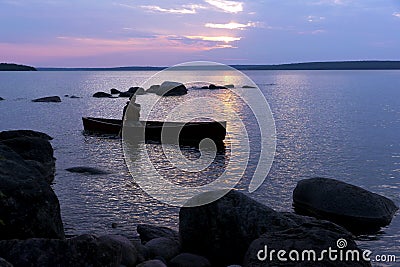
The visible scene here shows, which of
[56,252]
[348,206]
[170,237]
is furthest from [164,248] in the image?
[348,206]

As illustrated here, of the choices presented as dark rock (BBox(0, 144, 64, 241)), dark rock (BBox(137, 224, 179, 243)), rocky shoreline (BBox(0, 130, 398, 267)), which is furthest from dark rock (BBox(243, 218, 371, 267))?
dark rock (BBox(137, 224, 179, 243))

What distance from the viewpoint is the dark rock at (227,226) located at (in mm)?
10852

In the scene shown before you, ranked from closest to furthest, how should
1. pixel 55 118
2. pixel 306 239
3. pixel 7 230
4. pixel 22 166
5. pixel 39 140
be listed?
pixel 306 239 → pixel 7 230 → pixel 22 166 → pixel 39 140 → pixel 55 118

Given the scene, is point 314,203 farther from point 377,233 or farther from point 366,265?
point 366,265

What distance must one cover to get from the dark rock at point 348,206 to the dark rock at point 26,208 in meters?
9.34

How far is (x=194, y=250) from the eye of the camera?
37.2 feet

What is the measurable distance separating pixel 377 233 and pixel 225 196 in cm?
634

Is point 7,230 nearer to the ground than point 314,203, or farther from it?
farther from it

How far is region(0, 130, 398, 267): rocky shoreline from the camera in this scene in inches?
313

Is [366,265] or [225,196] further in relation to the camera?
[225,196]

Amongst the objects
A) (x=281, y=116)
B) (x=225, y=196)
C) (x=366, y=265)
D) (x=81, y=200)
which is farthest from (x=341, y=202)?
(x=281, y=116)

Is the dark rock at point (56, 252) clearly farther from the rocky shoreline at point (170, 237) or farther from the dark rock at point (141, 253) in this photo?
the dark rock at point (141, 253)

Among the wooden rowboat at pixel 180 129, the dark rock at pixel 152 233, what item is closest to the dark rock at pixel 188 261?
the dark rock at pixel 152 233

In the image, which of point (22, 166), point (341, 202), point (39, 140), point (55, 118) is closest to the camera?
point (22, 166)
